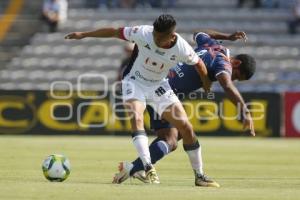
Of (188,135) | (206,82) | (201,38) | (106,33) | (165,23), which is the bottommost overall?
(188,135)

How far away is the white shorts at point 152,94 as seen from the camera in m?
10.8

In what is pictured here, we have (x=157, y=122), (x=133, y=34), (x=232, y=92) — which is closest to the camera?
(x=232, y=92)

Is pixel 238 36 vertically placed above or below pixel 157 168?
above

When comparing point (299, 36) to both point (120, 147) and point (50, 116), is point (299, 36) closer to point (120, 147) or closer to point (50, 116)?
point (50, 116)

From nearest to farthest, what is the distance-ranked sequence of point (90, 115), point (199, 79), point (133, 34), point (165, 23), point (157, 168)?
1. point (165, 23)
2. point (133, 34)
3. point (199, 79)
4. point (157, 168)
5. point (90, 115)

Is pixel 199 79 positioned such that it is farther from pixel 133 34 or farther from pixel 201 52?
pixel 133 34

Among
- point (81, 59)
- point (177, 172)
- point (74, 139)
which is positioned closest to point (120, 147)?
point (74, 139)

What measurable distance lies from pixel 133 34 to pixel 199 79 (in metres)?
1.32

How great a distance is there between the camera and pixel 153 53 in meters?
10.6

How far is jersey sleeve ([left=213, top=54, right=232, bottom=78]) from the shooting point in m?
10.7

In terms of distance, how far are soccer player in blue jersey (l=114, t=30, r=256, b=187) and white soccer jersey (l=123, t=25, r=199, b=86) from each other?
431mm

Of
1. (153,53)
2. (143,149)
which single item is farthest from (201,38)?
(143,149)

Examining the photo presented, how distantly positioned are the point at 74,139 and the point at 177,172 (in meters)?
9.48

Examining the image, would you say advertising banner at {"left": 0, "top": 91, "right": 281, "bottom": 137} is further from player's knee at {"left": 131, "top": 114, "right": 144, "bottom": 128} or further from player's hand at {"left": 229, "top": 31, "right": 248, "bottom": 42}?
player's knee at {"left": 131, "top": 114, "right": 144, "bottom": 128}
